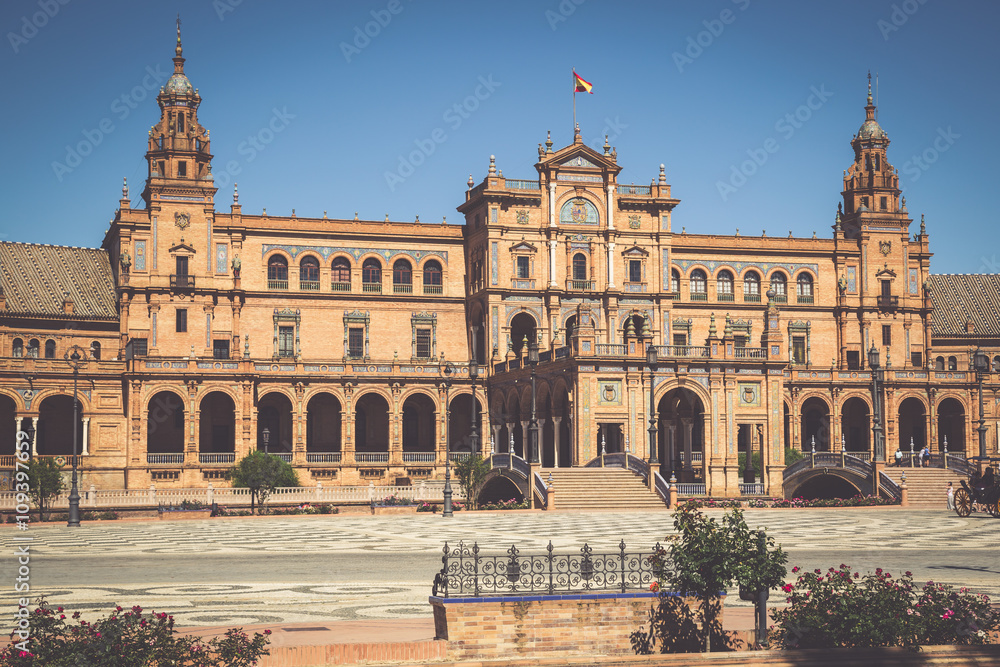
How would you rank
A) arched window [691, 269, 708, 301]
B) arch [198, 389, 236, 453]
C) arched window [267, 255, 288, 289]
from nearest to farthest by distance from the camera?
arch [198, 389, 236, 453]
arched window [267, 255, 288, 289]
arched window [691, 269, 708, 301]

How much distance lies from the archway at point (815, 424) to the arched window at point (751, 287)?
7.75 metres

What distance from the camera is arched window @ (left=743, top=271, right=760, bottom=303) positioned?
82.7 m

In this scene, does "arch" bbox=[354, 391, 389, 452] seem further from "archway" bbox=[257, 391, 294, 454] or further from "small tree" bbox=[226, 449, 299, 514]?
"small tree" bbox=[226, 449, 299, 514]

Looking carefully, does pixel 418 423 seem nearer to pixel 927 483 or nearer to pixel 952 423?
pixel 927 483

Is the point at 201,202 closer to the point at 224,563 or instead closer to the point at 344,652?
the point at 224,563

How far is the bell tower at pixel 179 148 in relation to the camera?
234 ft

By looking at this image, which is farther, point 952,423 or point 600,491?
point 952,423

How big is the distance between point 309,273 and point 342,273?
2110 millimetres

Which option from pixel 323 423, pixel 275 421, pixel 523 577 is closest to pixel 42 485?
pixel 275 421

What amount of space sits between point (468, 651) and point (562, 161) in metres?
58.1

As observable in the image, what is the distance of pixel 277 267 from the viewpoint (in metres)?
73.9

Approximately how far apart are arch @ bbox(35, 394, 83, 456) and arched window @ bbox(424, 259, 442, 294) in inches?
849

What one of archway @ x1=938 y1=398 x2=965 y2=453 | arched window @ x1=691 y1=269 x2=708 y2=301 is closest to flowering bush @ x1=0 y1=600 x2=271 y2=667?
arched window @ x1=691 y1=269 x2=708 y2=301

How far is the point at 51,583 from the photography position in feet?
84.4
